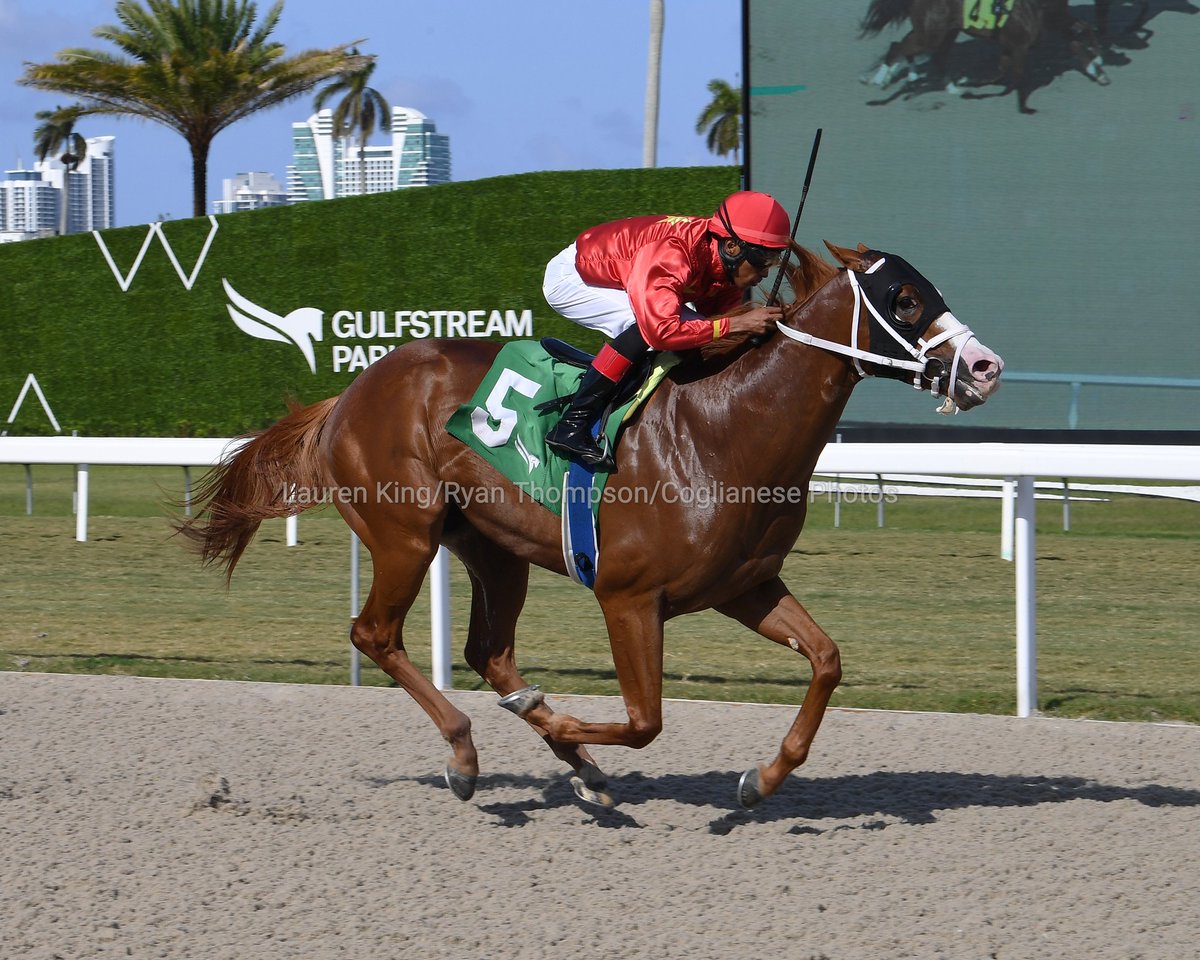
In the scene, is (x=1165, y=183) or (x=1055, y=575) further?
(x=1165, y=183)

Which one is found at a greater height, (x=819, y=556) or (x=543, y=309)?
(x=543, y=309)

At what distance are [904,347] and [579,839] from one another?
1.46 metres

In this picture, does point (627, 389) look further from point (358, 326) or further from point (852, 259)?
point (358, 326)

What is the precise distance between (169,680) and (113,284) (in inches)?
563

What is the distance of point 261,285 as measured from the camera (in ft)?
59.4

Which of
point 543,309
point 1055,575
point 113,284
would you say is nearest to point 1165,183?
point 1055,575

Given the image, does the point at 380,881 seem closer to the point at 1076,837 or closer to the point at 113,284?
the point at 1076,837

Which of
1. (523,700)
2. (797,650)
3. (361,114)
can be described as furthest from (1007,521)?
(361,114)

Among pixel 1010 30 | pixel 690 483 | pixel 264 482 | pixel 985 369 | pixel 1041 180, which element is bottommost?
pixel 264 482

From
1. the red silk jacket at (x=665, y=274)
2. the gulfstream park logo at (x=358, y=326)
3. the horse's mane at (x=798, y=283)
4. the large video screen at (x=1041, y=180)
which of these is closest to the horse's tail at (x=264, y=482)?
the red silk jacket at (x=665, y=274)

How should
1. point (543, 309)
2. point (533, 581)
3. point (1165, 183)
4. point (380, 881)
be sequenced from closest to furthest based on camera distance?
point (380, 881), point (533, 581), point (1165, 183), point (543, 309)

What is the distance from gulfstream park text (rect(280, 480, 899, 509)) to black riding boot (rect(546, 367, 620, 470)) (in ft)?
0.30

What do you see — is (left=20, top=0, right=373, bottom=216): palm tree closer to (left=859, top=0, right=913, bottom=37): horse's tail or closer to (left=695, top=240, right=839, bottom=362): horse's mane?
(left=859, top=0, right=913, bottom=37): horse's tail

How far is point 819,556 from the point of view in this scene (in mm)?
9406
